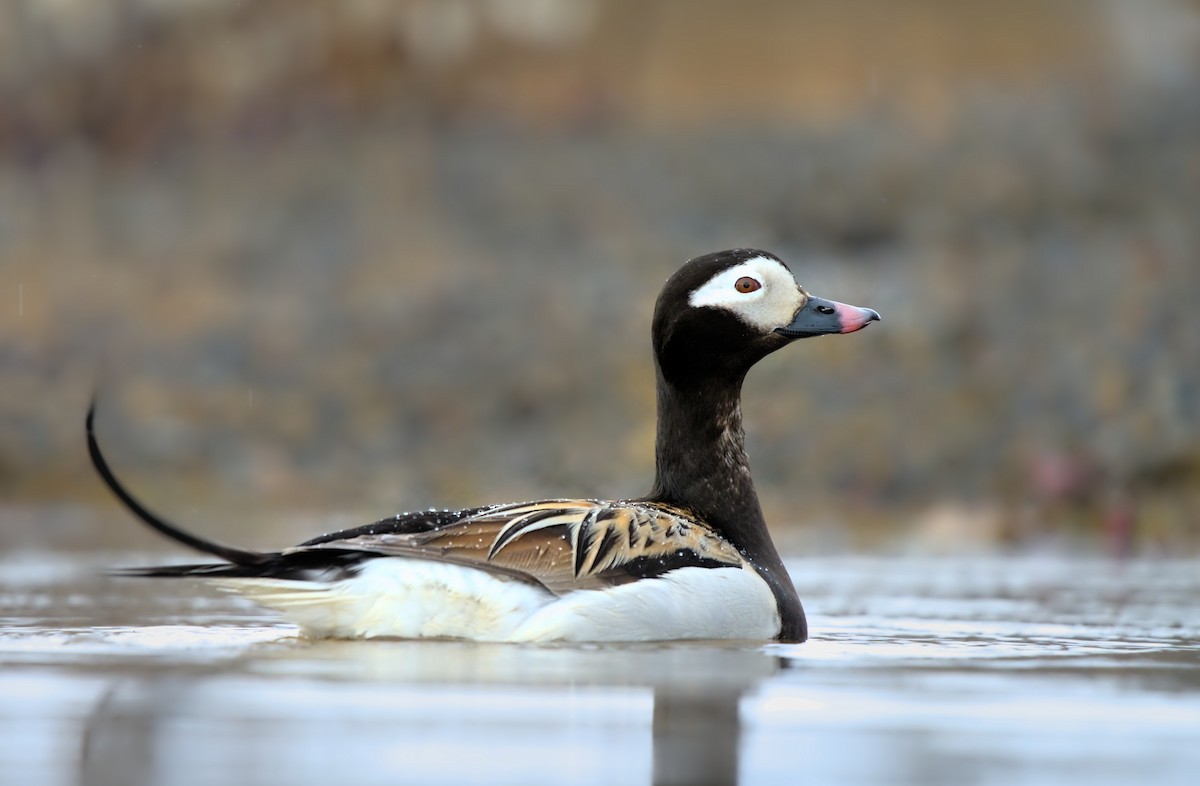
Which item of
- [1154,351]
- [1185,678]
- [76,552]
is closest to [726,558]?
[1185,678]

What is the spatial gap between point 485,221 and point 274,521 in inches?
175

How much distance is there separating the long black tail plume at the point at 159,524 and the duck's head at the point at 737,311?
193cm

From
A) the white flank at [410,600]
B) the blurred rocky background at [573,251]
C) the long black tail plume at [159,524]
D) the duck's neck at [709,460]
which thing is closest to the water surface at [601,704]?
the white flank at [410,600]

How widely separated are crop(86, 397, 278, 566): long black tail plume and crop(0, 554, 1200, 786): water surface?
1.00ft

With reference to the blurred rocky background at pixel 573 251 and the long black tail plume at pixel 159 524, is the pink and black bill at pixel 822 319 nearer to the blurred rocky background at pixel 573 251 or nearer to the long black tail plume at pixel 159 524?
the long black tail plume at pixel 159 524

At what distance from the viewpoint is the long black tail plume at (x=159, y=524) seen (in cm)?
589

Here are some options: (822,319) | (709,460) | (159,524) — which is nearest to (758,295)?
(822,319)

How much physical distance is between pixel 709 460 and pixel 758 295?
0.67 metres

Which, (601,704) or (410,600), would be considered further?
(410,600)

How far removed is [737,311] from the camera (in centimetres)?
749

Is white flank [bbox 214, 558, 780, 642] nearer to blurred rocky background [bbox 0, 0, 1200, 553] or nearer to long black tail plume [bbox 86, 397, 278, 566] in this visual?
long black tail plume [bbox 86, 397, 278, 566]

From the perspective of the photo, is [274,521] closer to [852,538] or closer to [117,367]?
[117,367]

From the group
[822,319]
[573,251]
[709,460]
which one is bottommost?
[709,460]

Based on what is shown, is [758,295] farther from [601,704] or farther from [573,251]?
[573,251]
